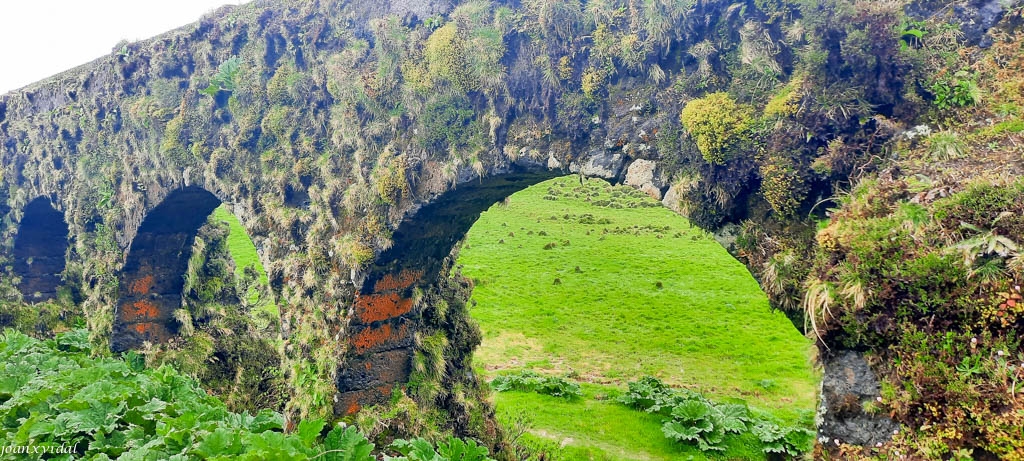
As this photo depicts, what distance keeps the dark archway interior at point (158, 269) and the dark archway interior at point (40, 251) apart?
5.42 meters

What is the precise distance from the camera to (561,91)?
10.9m

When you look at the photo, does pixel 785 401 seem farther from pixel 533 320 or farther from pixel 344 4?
pixel 344 4

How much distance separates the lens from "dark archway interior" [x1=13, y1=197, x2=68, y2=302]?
2012 cm

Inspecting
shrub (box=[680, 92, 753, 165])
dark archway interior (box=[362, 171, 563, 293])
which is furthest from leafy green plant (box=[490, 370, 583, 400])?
shrub (box=[680, 92, 753, 165])

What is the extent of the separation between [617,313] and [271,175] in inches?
585

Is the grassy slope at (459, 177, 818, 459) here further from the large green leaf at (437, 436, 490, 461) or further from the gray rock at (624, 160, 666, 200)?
the large green leaf at (437, 436, 490, 461)

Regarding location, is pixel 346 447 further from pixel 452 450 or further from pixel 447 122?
pixel 447 122

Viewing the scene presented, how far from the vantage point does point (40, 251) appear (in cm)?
2089

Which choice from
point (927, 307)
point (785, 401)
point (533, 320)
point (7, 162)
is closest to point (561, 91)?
point (927, 307)

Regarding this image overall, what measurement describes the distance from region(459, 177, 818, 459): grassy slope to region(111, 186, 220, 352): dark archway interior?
414 inches

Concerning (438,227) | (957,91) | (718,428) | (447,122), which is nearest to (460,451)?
(957,91)

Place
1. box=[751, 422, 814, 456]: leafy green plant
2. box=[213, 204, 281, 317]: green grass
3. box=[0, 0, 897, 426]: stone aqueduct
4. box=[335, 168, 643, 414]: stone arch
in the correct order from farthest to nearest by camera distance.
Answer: box=[213, 204, 281, 317]: green grass → box=[335, 168, 643, 414]: stone arch → box=[0, 0, 897, 426]: stone aqueduct → box=[751, 422, 814, 456]: leafy green plant

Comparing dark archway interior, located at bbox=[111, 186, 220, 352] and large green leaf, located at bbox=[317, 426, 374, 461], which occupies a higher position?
dark archway interior, located at bbox=[111, 186, 220, 352]

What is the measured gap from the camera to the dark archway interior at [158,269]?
55.1 feet
